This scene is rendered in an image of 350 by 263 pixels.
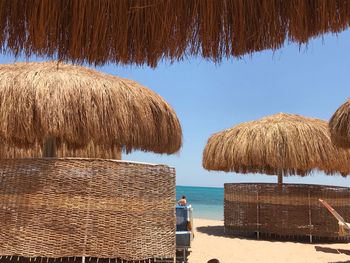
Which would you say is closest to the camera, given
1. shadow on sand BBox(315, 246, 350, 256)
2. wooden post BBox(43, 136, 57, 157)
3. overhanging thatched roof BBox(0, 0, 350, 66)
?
overhanging thatched roof BBox(0, 0, 350, 66)

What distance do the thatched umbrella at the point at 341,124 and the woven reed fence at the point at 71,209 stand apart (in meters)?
3.52

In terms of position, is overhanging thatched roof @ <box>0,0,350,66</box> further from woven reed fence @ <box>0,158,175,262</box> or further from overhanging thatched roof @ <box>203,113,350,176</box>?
overhanging thatched roof @ <box>203,113,350,176</box>

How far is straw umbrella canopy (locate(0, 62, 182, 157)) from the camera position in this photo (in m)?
4.79

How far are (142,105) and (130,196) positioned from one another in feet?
3.86

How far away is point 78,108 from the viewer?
4.91m

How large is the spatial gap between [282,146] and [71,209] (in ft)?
18.2

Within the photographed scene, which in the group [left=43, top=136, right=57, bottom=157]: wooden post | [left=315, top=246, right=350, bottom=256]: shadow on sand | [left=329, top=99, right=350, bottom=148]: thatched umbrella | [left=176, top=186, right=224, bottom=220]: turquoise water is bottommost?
[left=176, top=186, right=224, bottom=220]: turquoise water

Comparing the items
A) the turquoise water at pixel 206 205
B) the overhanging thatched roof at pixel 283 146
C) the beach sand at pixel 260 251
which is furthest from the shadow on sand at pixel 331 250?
the turquoise water at pixel 206 205

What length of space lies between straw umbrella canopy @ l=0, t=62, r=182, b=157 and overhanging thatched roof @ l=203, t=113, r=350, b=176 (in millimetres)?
4009

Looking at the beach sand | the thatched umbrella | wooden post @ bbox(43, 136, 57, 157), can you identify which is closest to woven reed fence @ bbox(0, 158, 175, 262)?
wooden post @ bbox(43, 136, 57, 157)

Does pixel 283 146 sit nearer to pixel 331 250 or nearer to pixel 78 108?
pixel 331 250

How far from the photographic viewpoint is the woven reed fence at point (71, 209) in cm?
479

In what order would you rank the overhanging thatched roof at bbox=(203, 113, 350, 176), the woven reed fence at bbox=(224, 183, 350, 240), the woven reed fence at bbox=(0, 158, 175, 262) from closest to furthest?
the woven reed fence at bbox=(0, 158, 175, 262)
the overhanging thatched roof at bbox=(203, 113, 350, 176)
the woven reed fence at bbox=(224, 183, 350, 240)

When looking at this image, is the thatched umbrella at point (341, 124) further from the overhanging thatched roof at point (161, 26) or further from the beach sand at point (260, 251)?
the overhanging thatched roof at point (161, 26)
